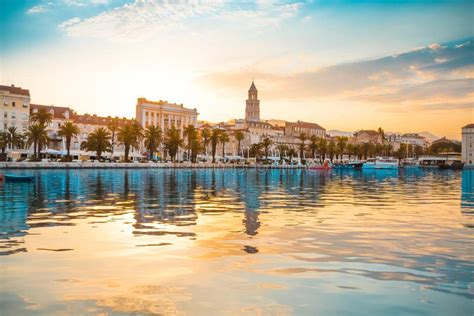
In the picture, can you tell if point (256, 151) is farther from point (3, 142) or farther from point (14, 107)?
point (3, 142)

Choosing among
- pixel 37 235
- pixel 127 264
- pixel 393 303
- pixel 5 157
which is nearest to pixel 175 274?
pixel 127 264

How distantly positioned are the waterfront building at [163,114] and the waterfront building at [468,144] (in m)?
109

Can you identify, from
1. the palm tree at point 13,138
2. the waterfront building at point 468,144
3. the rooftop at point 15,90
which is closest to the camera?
the palm tree at point 13,138

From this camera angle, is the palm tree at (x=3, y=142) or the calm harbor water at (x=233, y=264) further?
the palm tree at (x=3, y=142)

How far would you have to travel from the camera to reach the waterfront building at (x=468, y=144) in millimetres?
191375

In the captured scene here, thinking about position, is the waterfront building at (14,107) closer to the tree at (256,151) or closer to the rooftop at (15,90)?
the rooftop at (15,90)

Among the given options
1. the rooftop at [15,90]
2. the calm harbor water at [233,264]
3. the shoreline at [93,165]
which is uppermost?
the rooftop at [15,90]

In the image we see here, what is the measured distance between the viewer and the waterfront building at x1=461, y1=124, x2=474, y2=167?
19138cm

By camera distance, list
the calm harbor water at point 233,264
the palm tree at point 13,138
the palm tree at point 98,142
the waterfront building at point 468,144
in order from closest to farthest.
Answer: the calm harbor water at point 233,264 < the palm tree at point 13,138 < the palm tree at point 98,142 < the waterfront building at point 468,144

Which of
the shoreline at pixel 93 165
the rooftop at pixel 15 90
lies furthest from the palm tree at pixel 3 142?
the rooftop at pixel 15 90

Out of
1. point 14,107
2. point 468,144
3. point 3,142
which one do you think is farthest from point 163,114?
point 468,144

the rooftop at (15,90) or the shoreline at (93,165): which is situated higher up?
the rooftop at (15,90)

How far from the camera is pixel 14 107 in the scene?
368 ft

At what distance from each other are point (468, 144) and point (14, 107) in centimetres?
16592
